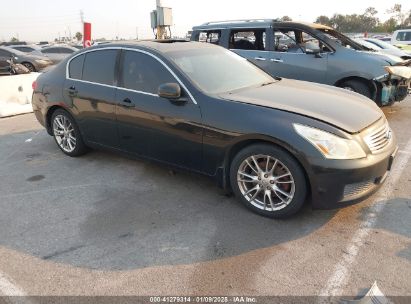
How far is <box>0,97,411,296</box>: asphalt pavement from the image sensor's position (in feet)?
8.79

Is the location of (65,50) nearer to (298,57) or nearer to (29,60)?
(29,60)

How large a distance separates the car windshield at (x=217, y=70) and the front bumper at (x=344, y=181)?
137 cm

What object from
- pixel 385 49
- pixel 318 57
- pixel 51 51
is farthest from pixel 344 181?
pixel 51 51

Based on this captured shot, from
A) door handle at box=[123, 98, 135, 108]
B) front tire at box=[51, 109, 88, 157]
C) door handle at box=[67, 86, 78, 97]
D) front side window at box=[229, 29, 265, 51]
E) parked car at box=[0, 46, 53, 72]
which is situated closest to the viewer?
door handle at box=[123, 98, 135, 108]

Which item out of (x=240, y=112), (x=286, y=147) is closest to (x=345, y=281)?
(x=286, y=147)

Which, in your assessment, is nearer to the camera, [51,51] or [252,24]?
[252,24]

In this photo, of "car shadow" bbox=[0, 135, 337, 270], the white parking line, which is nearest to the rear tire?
the white parking line

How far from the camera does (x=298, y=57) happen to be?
292 inches

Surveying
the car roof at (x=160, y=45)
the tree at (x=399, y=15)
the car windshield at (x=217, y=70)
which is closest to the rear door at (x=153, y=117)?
the car roof at (x=160, y=45)

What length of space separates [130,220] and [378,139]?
241 centimetres

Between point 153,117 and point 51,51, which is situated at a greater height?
point 51,51

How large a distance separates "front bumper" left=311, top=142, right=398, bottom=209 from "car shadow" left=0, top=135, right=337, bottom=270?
0.32 metres

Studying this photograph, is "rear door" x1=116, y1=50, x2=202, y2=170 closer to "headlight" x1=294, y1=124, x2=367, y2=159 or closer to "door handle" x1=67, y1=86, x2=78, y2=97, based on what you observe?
"door handle" x1=67, y1=86, x2=78, y2=97

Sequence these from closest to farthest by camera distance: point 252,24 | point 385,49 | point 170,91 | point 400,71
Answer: point 170,91, point 400,71, point 252,24, point 385,49
